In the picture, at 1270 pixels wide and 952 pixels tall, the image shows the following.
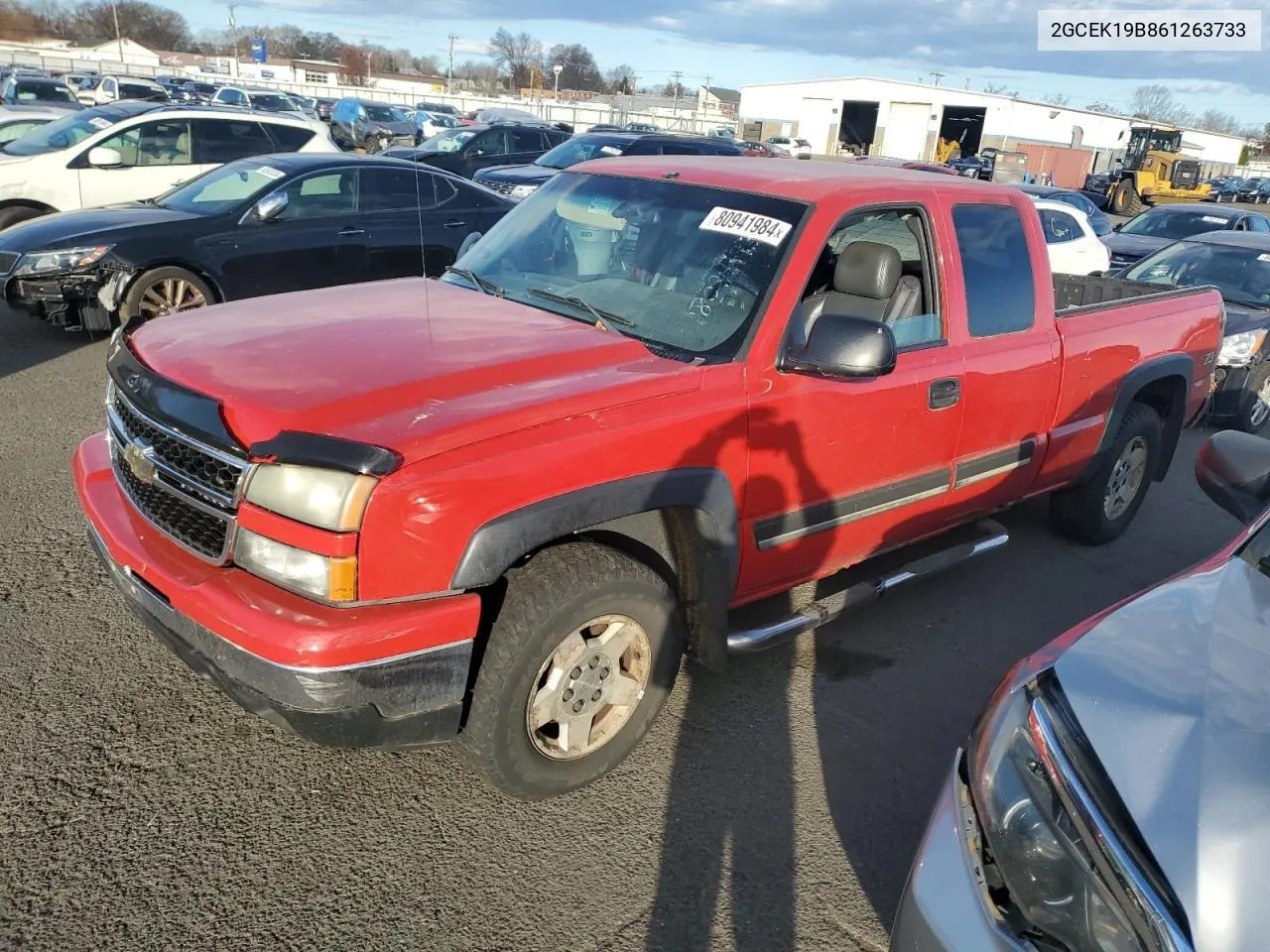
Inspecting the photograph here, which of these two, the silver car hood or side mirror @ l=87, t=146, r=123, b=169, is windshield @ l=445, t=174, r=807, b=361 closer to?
the silver car hood

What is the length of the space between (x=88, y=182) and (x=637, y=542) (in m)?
9.60

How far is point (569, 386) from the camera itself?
276cm

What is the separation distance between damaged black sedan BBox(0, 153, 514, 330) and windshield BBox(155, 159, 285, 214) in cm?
1

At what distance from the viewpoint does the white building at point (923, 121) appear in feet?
179

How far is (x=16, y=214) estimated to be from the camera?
992cm

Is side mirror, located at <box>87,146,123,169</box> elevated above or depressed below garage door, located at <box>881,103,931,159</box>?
below

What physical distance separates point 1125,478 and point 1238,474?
2.60 m

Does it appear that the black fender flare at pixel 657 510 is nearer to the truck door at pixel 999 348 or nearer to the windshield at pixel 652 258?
the windshield at pixel 652 258

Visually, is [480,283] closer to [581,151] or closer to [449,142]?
[581,151]

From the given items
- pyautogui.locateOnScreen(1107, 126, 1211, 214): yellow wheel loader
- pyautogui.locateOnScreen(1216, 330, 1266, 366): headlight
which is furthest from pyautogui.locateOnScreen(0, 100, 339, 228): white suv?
pyautogui.locateOnScreen(1107, 126, 1211, 214): yellow wheel loader

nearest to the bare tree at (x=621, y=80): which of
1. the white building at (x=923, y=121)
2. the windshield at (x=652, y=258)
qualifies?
the white building at (x=923, y=121)

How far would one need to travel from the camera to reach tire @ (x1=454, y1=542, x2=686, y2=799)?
8.59 ft

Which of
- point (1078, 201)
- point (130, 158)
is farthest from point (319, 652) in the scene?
point (1078, 201)

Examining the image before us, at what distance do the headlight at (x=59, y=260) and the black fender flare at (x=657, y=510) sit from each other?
593cm
